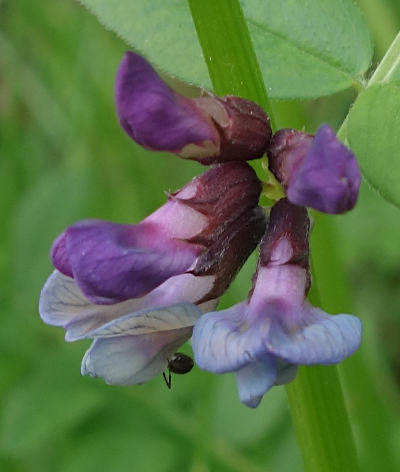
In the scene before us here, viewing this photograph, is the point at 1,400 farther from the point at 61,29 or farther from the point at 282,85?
the point at 61,29

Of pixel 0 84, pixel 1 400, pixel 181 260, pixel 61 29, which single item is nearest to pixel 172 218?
pixel 181 260

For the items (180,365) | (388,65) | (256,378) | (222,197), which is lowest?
(180,365)

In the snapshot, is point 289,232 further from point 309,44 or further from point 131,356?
point 309,44

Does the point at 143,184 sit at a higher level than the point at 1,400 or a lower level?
higher

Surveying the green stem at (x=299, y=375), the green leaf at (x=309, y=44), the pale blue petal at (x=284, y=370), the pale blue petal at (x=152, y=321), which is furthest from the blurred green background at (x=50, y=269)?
the pale blue petal at (x=284, y=370)

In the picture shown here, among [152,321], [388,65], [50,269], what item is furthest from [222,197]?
[50,269]

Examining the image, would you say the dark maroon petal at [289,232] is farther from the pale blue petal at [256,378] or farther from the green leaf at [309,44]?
the green leaf at [309,44]

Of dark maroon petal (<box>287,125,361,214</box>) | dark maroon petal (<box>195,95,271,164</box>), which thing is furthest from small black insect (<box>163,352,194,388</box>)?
dark maroon petal (<box>287,125,361,214</box>)
